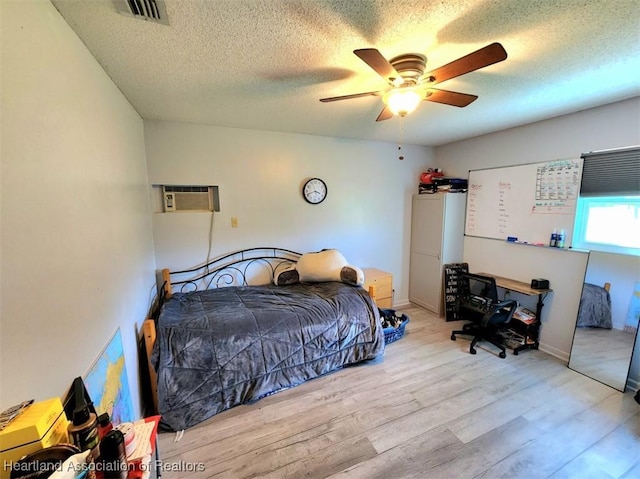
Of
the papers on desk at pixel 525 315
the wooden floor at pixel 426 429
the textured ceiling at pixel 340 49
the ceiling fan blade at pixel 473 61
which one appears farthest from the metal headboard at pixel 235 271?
the papers on desk at pixel 525 315

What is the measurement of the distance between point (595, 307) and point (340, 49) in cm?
314

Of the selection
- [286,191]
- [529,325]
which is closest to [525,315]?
[529,325]

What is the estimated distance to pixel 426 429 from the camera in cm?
191

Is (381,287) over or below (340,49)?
below

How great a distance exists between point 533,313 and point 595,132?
6.24 ft

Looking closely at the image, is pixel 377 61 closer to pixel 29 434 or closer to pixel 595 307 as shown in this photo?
pixel 29 434

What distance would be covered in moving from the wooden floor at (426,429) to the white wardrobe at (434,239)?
135 cm

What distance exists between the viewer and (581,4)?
1.17 meters

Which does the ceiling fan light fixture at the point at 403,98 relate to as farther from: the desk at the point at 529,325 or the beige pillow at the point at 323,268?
the desk at the point at 529,325

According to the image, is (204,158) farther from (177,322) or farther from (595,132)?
(595,132)

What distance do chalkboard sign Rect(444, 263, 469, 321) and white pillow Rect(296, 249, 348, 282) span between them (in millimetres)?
1535

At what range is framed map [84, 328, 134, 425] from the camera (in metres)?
1.22

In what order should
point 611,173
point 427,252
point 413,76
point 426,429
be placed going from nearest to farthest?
1. point 413,76
2. point 426,429
3. point 611,173
4. point 427,252

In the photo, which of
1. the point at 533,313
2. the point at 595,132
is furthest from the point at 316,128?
the point at 533,313
